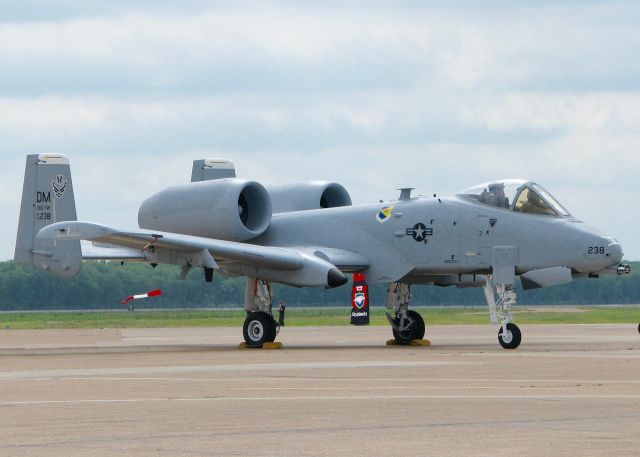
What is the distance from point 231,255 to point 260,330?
2.18 metres

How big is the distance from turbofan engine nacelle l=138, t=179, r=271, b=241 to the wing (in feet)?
4.01

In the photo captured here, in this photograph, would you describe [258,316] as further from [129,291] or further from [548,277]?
[129,291]

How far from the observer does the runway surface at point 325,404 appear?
12344 millimetres

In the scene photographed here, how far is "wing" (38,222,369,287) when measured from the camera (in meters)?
30.3

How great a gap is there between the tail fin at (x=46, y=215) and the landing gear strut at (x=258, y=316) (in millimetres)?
4384

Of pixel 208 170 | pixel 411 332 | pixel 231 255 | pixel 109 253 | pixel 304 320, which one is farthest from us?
pixel 304 320

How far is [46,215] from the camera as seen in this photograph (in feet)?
112

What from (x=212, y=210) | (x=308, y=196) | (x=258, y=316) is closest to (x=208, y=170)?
(x=308, y=196)

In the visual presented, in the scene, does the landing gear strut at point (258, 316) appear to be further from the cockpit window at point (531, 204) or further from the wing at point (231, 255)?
the cockpit window at point (531, 204)

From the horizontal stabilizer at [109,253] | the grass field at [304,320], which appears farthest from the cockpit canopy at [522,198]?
the grass field at [304,320]

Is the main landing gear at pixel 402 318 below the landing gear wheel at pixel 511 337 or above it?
above

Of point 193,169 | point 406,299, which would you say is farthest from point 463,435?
point 193,169

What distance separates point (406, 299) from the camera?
113ft

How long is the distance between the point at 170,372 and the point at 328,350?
30.1 ft
